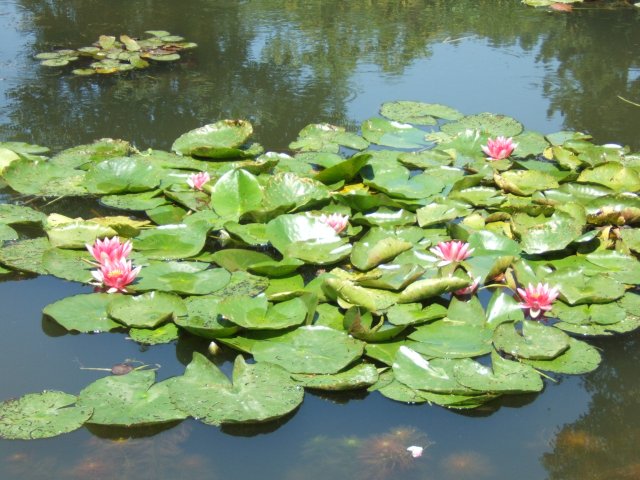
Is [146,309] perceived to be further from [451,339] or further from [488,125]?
[488,125]

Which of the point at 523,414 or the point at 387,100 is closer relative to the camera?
the point at 523,414

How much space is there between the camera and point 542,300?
249cm

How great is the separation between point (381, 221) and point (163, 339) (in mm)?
1026

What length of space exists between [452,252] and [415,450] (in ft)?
2.82

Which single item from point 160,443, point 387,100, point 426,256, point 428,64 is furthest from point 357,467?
point 428,64

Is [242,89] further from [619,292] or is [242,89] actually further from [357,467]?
[357,467]

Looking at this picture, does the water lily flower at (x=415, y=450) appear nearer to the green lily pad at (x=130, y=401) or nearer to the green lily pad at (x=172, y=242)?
the green lily pad at (x=130, y=401)

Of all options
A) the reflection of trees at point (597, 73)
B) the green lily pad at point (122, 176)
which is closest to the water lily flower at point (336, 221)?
the green lily pad at point (122, 176)

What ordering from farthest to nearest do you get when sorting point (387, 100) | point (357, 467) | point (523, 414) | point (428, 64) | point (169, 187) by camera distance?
1. point (428, 64)
2. point (387, 100)
3. point (169, 187)
4. point (523, 414)
5. point (357, 467)

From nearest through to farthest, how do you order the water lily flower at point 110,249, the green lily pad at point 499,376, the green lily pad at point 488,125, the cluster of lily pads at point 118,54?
the green lily pad at point 499,376
the water lily flower at point 110,249
the green lily pad at point 488,125
the cluster of lily pads at point 118,54

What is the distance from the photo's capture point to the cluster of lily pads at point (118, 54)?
4727 mm

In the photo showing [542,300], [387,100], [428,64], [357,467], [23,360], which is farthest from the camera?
[428,64]

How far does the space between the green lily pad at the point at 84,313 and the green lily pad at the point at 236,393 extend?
411mm

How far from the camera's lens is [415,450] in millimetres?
1981
